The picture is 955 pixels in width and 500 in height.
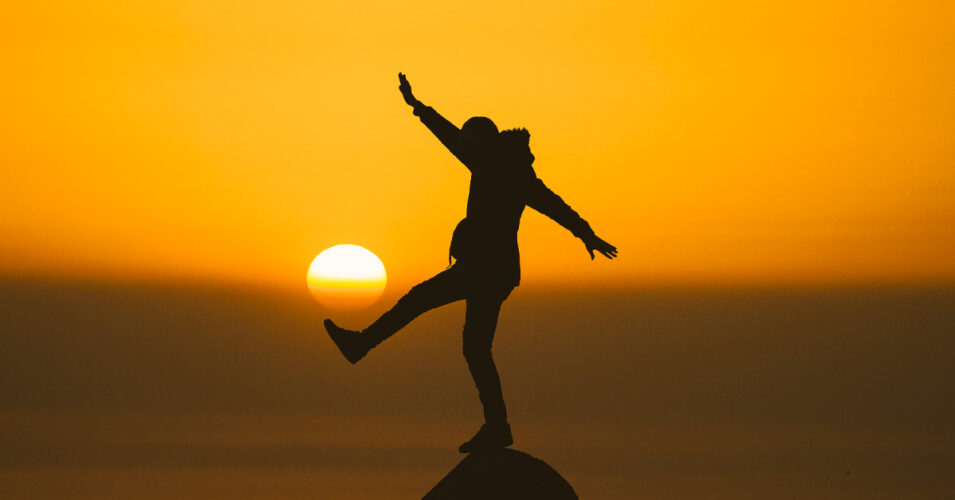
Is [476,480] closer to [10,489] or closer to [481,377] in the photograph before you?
[481,377]

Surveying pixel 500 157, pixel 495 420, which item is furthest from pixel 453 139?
pixel 495 420

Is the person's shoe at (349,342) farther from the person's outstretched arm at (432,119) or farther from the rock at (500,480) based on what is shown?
the person's outstretched arm at (432,119)

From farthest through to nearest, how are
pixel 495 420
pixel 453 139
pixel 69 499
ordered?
pixel 69 499 → pixel 495 420 → pixel 453 139

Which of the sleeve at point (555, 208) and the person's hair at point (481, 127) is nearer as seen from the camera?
the person's hair at point (481, 127)

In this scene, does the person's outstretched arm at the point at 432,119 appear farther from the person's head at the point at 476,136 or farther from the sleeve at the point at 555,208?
the sleeve at the point at 555,208

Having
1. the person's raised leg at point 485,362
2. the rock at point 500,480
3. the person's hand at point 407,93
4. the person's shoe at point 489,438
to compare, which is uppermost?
the person's hand at point 407,93

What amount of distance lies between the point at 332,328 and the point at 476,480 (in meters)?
2.51

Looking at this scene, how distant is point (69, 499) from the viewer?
609ft

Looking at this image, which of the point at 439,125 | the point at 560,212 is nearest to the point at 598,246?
the point at 560,212

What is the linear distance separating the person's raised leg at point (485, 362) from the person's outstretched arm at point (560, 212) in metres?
1.00

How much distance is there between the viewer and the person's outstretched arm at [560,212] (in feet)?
55.5

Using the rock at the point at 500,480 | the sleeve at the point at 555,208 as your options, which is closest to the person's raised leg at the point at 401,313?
the sleeve at the point at 555,208

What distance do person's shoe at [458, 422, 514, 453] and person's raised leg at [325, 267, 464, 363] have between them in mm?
1544

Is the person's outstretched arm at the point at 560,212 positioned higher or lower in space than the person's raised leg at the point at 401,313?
higher
